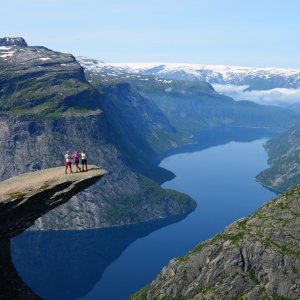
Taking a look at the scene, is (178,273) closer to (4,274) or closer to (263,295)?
(263,295)

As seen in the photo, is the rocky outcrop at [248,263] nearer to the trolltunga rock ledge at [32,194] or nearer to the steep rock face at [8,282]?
the steep rock face at [8,282]

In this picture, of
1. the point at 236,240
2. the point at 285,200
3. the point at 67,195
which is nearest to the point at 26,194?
the point at 67,195

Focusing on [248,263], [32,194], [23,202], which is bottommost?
[248,263]

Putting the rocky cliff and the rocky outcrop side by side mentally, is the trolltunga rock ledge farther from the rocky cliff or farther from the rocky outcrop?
the rocky outcrop

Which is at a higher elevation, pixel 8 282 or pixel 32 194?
pixel 32 194

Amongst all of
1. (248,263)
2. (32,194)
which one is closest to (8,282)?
(32,194)

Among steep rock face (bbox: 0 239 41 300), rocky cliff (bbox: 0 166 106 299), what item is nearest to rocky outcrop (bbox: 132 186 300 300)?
steep rock face (bbox: 0 239 41 300)

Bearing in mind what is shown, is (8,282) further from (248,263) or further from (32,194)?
(248,263)

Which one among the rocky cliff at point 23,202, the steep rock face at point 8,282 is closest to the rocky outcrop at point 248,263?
the steep rock face at point 8,282
